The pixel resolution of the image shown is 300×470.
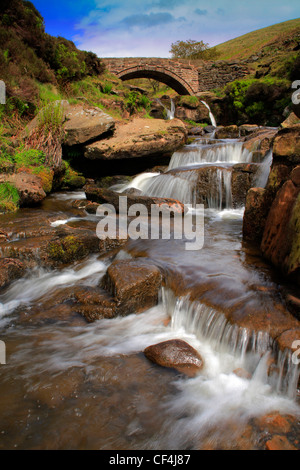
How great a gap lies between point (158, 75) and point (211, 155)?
67.3 ft

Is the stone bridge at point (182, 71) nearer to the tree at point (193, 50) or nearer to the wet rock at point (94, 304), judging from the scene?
the tree at point (193, 50)

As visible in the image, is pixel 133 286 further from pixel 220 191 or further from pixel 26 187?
pixel 220 191

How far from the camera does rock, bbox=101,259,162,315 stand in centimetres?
360

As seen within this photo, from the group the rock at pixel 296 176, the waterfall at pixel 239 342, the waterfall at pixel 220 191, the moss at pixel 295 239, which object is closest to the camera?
the waterfall at pixel 239 342

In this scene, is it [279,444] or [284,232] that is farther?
[284,232]

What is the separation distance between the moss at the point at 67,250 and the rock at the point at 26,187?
112 inches

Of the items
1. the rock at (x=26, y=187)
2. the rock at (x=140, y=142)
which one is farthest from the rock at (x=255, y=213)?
the rock at (x=140, y=142)

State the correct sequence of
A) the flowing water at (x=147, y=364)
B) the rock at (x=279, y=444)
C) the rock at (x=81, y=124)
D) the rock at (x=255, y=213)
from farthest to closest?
1. the rock at (x=81, y=124)
2. the rock at (x=255, y=213)
3. the flowing water at (x=147, y=364)
4. the rock at (x=279, y=444)

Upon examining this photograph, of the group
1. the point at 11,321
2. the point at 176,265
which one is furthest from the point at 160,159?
the point at 11,321

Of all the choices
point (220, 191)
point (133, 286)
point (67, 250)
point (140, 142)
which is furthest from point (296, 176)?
point (140, 142)

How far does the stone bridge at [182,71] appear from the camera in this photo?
25156 millimetres

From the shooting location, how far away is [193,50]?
43.5m

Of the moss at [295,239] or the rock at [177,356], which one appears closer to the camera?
the rock at [177,356]

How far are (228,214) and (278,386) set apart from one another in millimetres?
5375
